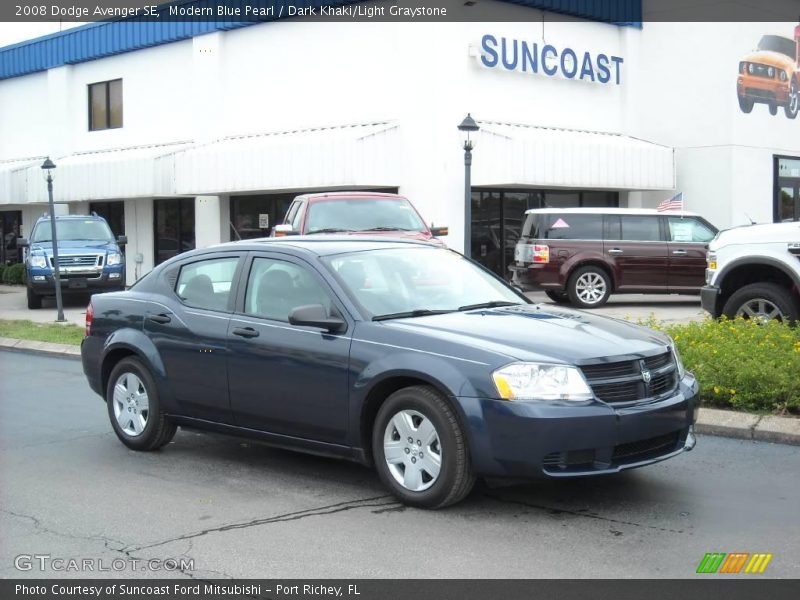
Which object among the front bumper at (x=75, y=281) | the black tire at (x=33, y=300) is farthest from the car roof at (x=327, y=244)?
the black tire at (x=33, y=300)

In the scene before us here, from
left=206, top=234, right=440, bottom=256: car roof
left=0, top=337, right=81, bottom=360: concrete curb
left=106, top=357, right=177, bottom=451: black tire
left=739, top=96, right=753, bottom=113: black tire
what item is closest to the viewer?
left=206, top=234, right=440, bottom=256: car roof

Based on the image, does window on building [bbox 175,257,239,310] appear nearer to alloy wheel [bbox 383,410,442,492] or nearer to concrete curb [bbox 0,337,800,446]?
alloy wheel [bbox 383,410,442,492]

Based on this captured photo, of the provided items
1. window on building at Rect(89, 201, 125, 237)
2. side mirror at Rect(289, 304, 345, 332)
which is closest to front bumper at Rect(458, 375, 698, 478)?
side mirror at Rect(289, 304, 345, 332)

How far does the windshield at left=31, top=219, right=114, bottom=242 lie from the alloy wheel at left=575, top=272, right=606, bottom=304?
10.1 metres

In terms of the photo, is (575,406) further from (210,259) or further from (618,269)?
(618,269)

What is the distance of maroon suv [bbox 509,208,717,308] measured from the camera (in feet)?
61.3

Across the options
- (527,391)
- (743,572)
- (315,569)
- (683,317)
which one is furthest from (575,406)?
(683,317)

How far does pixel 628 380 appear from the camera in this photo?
573cm

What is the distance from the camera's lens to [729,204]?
80.6ft

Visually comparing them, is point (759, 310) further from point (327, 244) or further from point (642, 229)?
point (642, 229)

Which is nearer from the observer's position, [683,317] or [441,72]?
[683,317]

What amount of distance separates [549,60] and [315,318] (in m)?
18.8

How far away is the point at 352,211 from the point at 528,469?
10.1m
